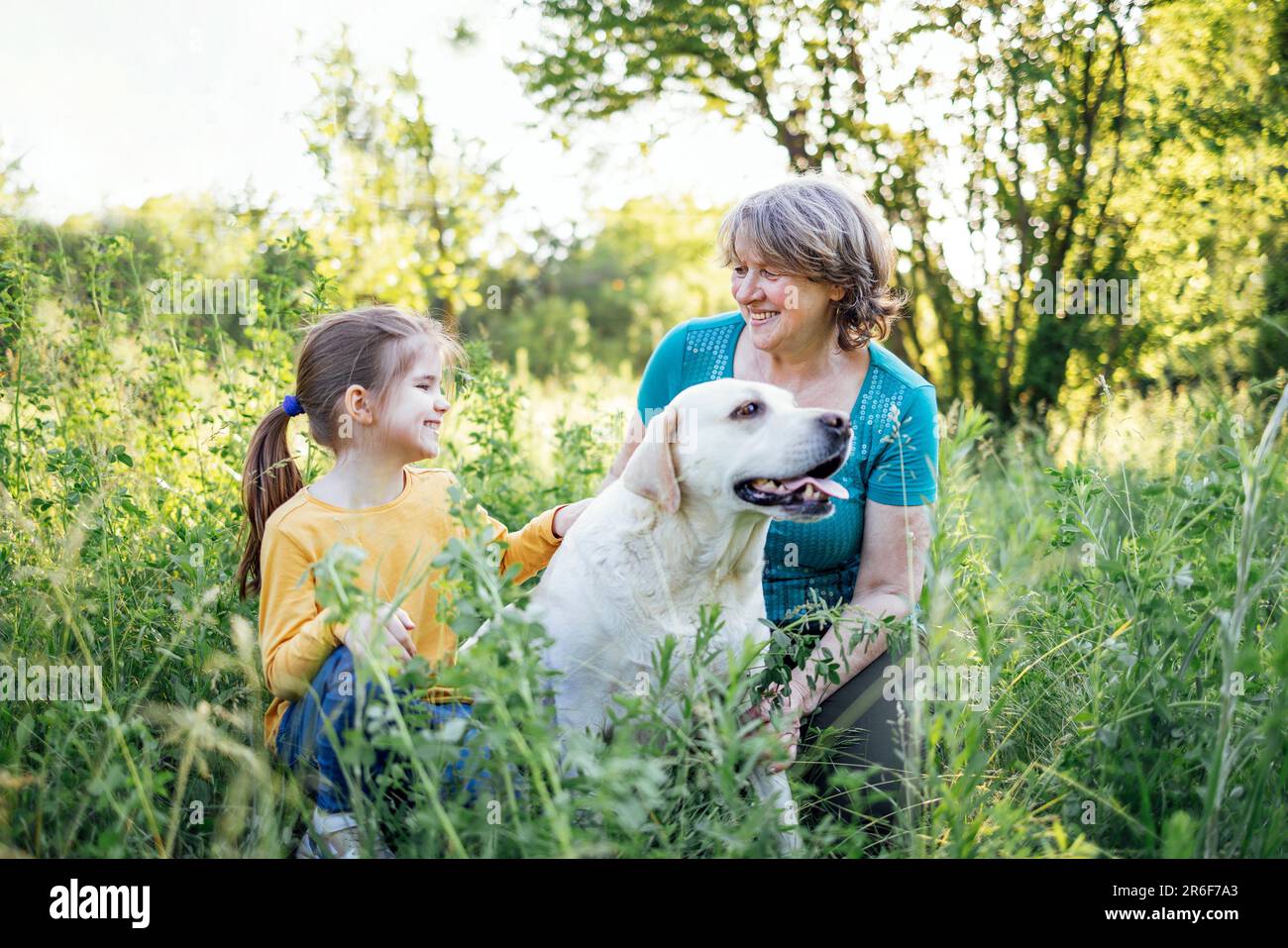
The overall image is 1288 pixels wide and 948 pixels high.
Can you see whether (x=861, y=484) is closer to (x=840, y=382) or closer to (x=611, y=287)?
(x=840, y=382)

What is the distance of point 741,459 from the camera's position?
2600 millimetres

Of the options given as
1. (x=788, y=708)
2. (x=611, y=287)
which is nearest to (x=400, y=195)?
(x=788, y=708)

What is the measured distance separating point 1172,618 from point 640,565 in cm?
124

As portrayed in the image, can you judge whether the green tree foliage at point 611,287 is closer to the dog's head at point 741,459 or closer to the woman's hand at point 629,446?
the woman's hand at point 629,446

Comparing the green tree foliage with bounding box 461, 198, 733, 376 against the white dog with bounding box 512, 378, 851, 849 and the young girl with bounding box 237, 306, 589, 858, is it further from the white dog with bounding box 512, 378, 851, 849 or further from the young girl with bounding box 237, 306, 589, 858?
the white dog with bounding box 512, 378, 851, 849

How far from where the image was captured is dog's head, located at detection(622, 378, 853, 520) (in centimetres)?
255


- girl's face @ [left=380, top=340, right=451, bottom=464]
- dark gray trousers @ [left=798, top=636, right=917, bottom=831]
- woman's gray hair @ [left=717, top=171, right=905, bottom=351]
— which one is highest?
woman's gray hair @ [left=717, top=171, right=905, bottom=351]

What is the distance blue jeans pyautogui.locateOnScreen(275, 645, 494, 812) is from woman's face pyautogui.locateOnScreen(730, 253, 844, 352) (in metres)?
1.52

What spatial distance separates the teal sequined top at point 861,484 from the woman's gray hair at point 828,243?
14cm

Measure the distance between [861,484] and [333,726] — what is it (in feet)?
5.69

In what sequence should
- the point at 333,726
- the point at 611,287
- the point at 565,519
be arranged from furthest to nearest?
1. the point at 611,287
2. the point at 565,519
3. the point at 333,726

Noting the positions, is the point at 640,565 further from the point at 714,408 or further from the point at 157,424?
the point at 157,424

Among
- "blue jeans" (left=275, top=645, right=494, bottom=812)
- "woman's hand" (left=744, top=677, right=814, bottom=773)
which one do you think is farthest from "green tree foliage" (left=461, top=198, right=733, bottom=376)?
"blue jeans" (left=275, top=645, right=494, bottom=812)
